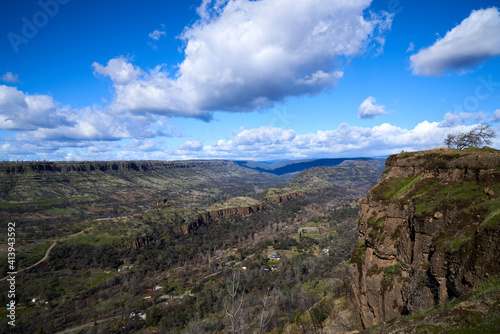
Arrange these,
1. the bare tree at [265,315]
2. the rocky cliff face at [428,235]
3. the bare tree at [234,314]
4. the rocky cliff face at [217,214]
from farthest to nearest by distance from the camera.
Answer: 1. the rocky cliff face at [217,214]
2. the bare tree at [265,315]
3. the bare tree at [234,314]
4. the rocky cliff face at [428,235]

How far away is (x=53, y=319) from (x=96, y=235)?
186 ft

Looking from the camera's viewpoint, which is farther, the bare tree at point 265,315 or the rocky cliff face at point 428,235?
the bare tree at point 265,315

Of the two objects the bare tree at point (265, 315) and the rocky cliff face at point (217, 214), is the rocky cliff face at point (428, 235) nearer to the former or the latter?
the bare tree at point (265, 315)

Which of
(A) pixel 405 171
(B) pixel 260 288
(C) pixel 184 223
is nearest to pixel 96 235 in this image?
(C) pixel 184 223

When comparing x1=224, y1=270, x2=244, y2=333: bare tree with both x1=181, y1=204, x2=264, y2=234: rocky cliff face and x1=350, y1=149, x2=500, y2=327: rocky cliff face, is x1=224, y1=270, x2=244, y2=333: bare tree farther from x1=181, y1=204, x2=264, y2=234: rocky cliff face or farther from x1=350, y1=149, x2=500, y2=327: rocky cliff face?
x1=181, y1=204, x2=264, y2=234: rocky cliff face

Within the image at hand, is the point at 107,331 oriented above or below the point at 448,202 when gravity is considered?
below

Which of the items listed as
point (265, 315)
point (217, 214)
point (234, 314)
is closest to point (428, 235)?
point (234, 314)

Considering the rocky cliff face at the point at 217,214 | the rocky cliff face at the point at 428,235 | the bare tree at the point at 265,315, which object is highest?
the rocky cliff face at the point at 428,235

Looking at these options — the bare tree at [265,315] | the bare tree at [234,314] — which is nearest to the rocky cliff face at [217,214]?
the bare tree at [234,314]

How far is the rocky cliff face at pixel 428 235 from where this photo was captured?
14.2 m

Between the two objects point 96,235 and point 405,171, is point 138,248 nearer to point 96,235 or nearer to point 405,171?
point 96,235

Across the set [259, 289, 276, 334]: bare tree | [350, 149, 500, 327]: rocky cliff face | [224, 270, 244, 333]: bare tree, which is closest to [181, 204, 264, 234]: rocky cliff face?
[224, 270, 244, 333]: bare tree

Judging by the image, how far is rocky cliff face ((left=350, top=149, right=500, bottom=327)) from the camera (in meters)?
14.2

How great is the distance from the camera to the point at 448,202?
19297 mm
